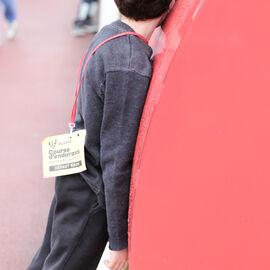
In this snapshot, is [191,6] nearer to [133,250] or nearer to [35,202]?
[133,250]

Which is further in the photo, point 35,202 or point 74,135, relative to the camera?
point 35,202

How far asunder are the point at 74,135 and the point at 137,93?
0.26 meters

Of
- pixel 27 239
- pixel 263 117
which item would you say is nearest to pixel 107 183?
pixel 263 117

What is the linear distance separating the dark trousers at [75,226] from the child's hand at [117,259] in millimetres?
87

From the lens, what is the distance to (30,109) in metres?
3.39

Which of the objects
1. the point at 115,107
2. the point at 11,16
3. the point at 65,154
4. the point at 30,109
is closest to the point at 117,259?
the point at 65,154

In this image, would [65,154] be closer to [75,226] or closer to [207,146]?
[75,226]

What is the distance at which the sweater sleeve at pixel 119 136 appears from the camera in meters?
1.06

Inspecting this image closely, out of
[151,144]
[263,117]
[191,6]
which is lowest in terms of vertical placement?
[151,144]

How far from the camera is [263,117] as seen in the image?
976mm

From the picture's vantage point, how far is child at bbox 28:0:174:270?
1066 mm

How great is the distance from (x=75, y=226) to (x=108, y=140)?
0.34 m

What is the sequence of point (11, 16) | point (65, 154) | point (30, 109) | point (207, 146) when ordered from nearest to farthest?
point (207, 146), point (65, 154), point (30, 109), point (11, 16)

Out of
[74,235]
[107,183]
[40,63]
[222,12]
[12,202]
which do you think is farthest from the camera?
[40,63]
